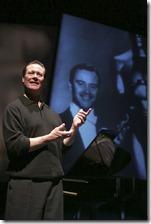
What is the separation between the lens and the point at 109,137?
3213 mm

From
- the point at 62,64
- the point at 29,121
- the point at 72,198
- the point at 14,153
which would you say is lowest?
the point at 72,198

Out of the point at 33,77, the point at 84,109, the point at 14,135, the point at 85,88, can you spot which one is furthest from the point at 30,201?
the point at 85,88

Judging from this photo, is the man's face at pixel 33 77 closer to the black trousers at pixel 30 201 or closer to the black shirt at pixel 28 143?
the black shirt at pixel 28 143

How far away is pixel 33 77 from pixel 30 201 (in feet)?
1.89

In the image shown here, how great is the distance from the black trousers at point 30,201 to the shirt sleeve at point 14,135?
0.14 meters

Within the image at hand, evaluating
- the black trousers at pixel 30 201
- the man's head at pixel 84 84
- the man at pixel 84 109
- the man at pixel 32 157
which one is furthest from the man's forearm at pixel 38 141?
the man's head at pixel 84 84

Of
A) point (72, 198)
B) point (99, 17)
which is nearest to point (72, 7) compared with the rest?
point (99, 17)

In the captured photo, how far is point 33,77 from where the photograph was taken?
69.4 inches

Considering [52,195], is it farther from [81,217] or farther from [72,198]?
[81,217]

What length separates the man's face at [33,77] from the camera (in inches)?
69.6

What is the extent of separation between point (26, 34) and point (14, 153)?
75.4 inches

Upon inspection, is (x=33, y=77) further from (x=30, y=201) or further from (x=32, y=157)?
(x=30, y=201)

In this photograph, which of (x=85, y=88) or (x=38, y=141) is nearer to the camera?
(x=38, y=141)

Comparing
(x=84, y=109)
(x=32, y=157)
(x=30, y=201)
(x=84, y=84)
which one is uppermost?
(x=84, y=84)
